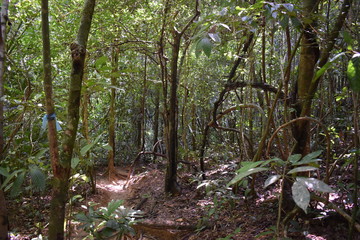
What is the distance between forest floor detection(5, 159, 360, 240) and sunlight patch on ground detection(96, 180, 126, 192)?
2.58 feet

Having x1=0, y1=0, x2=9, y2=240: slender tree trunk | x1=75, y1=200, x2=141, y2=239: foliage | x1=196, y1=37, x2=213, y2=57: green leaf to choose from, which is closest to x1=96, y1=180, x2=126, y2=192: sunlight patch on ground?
x1=0, y1=0, x2=9, y2=240: slender tree trunk

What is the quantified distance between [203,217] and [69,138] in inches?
99.9

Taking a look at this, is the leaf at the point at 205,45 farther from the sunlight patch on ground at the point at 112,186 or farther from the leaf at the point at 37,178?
the sunlight patch on ground at the point at 112,186

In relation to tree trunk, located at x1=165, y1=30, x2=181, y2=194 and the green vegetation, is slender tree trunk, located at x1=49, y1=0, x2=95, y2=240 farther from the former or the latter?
tree trunk, located at x1=165, y1=30, x2=181, y2=194

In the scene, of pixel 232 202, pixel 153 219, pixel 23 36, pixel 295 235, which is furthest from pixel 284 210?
pixel 23 36

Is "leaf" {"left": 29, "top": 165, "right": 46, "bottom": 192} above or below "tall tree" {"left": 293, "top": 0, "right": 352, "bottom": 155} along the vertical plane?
below

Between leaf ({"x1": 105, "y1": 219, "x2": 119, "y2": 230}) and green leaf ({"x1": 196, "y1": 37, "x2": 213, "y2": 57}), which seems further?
leaf ({"x1": 105, "y1": 219, "x2": 119, "y2": 230})

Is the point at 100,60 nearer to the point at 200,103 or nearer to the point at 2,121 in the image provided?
the point at 2,121

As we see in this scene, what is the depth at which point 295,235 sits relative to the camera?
259 cm

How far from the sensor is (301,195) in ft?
3.53

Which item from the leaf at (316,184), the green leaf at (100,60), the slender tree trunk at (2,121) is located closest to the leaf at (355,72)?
the leaf at (316,184)

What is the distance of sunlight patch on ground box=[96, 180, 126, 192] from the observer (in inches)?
272

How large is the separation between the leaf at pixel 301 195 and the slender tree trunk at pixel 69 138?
4.53 ft

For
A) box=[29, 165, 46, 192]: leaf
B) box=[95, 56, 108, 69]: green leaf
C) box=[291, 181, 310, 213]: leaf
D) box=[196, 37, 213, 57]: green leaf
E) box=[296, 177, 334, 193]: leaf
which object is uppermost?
box=[196, 37, 213, 57]: green leaf
